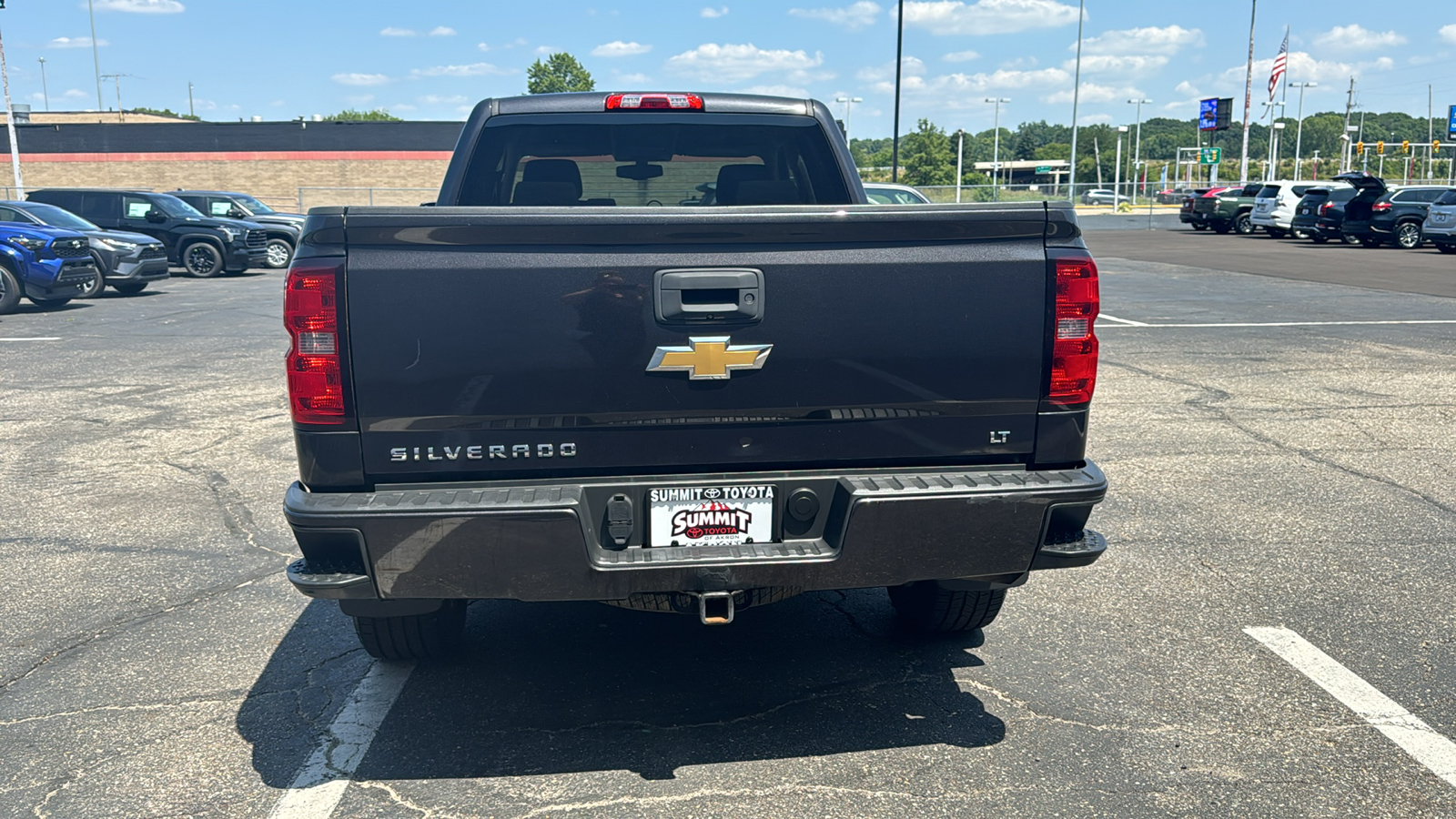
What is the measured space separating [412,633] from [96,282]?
16337 mm

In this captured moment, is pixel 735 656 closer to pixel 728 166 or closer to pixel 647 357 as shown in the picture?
pixel 647 357

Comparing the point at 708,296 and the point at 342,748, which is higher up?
the point at 708,296

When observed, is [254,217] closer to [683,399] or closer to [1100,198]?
[683,399]

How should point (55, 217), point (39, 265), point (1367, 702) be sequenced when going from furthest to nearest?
point (55, 217)
point (39, 265)
point (1367, 702)

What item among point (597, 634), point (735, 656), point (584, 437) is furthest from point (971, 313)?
point (597, 634)

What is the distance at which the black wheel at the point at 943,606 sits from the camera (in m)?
4.16

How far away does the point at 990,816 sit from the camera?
3123 millimetres

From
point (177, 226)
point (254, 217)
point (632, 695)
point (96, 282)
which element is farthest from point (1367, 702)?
point (254, 217)

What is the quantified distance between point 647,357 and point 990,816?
154cm

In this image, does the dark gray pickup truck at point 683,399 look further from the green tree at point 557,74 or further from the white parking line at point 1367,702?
the green tree at point 557,74

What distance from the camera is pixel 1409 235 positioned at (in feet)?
97.6

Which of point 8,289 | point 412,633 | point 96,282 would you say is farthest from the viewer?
point 96,282

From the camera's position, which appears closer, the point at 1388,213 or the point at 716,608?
the point at 716,608

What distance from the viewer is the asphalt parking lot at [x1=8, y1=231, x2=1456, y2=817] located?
10.8 feet
